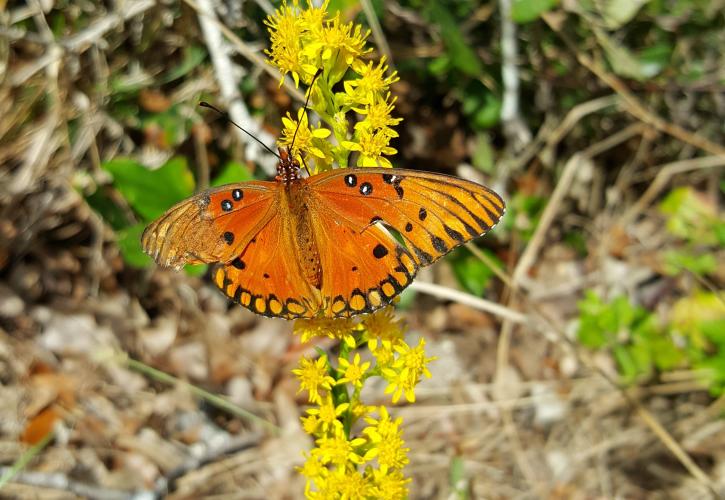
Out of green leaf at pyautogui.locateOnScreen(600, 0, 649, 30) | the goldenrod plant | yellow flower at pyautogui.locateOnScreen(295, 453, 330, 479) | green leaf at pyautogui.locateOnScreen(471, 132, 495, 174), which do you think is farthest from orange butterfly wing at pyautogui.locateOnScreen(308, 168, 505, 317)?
green leaf at pyautogui.locateOnScreen(600, 0, 649, 30)

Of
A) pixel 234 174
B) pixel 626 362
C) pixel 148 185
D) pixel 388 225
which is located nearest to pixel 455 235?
pixel 388 225

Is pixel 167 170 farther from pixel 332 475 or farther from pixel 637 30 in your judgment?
pixel 637 30

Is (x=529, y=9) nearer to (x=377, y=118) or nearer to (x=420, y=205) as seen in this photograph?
(x=377, y=118)

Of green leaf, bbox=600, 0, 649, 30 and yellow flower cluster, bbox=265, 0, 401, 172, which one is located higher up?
green leaf, bbox=600, 0, 649, 30

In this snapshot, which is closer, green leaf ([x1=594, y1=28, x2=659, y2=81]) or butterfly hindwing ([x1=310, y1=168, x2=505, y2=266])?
butterfly hindwing ([x1=310, y1=168, x2=505, y2=266])

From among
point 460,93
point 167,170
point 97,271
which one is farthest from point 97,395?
point 460,93

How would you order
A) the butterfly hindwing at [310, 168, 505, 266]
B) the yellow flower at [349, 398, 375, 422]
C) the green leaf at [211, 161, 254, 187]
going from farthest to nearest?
the green leaf at [211, 161, 254, 187], the yellow flower at [349, 398, 375, 422], the butterfly hindwing at [310, 168, 505, 266]

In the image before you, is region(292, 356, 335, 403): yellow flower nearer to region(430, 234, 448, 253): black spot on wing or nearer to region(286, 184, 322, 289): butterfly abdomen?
region(286, 184, 322, 289): butterfly abdomen
